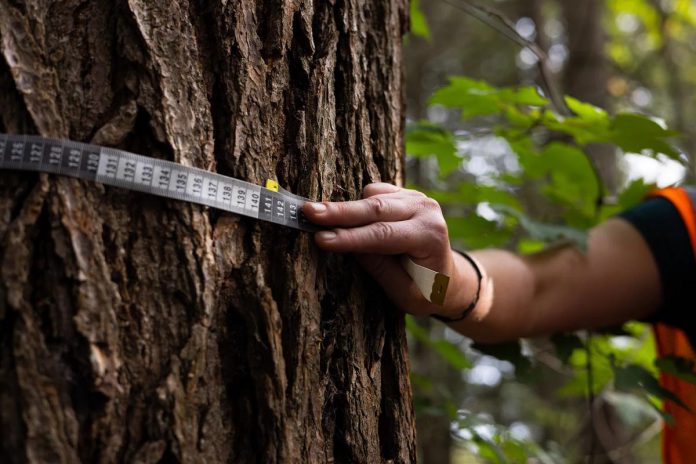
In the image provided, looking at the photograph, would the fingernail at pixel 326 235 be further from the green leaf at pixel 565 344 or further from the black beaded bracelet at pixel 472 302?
the green leaf at pixel 565 344

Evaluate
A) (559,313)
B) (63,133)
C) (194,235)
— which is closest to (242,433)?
(194,235)

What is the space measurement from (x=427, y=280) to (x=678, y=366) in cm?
119

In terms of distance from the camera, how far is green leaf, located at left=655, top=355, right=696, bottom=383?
6.59 feet

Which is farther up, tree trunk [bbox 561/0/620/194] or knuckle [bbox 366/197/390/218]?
tree trunk [bbox 561/0/620/194]

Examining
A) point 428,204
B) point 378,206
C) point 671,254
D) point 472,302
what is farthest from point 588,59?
point 378,206

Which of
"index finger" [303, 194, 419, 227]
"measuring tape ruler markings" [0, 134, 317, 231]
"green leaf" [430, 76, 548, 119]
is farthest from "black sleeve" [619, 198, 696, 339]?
"measuring tape ruler markings" [0, 134, 317, 231]

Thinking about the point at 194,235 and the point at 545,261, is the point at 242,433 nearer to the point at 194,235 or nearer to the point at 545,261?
the point at 194,235

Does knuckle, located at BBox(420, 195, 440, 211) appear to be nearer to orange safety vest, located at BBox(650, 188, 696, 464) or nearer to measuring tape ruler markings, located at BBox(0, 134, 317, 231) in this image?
measuring tape ruler markings, located at BBox(0, 134, 317, 231)

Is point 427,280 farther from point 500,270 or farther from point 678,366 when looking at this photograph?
point 678,366

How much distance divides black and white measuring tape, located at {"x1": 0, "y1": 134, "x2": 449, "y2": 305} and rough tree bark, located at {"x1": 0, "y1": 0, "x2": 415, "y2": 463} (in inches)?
1.0

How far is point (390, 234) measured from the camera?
128 centimetres

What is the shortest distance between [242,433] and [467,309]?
85 cm

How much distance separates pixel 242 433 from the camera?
3.61 ft

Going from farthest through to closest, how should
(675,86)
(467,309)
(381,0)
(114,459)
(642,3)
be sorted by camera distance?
(642,3), (675,86), (467,309), (381,0), (114,459)
